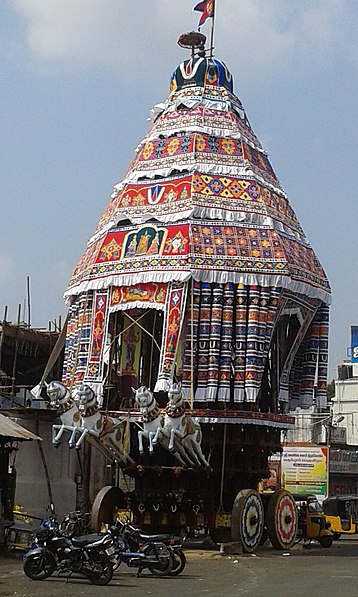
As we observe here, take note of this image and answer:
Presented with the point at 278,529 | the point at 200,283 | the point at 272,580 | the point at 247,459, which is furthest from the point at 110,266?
the point at 272,580

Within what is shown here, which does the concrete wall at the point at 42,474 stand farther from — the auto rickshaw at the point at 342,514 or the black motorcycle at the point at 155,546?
the black motorcycle at the point at 155,546

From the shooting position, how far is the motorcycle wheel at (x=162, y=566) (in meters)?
14.6

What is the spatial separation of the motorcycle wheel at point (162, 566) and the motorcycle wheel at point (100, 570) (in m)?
1.26

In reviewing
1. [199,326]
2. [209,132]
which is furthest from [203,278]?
[209,132]

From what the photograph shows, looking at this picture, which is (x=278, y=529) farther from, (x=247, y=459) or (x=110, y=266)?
(x=110, y=266)

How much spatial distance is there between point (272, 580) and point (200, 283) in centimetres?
686

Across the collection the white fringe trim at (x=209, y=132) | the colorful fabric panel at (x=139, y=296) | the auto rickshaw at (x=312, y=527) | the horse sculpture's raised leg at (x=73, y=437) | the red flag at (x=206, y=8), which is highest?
the red flag at (x=206, y=8)

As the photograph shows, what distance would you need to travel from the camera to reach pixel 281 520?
20.0 metres

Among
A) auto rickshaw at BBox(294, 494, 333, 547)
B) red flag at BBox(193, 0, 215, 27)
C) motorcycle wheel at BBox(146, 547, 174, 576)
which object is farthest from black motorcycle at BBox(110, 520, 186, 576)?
red flag at BBox(193, 0, 215, 27)

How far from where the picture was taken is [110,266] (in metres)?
20.0

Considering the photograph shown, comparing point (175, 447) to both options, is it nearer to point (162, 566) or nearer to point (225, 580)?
point (162, 566)

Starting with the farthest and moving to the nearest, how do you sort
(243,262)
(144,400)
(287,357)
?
(287,357) → (243,262) → (144,400)

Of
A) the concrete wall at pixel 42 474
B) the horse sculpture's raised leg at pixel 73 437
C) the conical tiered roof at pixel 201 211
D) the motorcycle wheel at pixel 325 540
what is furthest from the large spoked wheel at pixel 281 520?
the concrete wall at pixel 42 474

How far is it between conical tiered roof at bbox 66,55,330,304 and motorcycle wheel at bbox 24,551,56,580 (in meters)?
7.02
